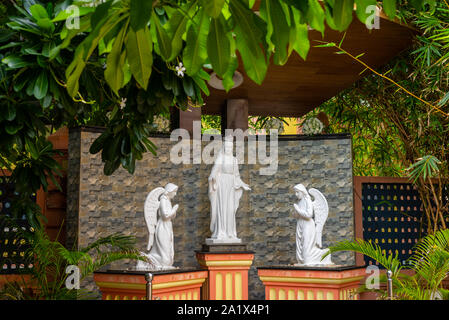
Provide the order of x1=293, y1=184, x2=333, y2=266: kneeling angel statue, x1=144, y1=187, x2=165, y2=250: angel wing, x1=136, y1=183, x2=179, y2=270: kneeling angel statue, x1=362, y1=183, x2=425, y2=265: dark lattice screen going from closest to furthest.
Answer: x1=136, y1=183, x2=179, y2=270: kneeling angel statue, x1=144, y1=187, x2=165, y2=250: angel wing, x1=293, y1=184, x2=333, y2=266: kneeling angel statue, x1=362, y1=183, x2=425, y2=265: dark lattice screen

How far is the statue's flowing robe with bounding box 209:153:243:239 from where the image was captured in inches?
307

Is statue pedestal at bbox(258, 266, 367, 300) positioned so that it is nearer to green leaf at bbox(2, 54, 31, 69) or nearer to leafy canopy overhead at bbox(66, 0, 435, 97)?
green leaf at bbox(2, 54, 31, 69)

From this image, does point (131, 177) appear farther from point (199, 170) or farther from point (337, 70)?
point (337, 70)

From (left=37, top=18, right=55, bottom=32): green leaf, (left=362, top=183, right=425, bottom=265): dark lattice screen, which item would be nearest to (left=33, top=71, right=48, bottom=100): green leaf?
(left=37, top=18, right=55, bottom=32): green leaf

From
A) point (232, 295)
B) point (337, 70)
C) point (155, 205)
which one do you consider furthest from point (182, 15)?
point (337, 70)

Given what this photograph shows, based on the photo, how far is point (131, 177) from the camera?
8.02 meters

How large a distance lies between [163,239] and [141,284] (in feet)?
2.71

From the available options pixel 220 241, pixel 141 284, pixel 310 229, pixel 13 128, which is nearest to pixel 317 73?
pixel 310 229

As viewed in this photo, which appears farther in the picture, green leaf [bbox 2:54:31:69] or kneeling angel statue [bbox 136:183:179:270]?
kneeling angel statue [bbox 136:183:179:270]

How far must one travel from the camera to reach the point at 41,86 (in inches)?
97.5

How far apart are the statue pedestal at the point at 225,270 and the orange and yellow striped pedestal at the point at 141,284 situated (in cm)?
82

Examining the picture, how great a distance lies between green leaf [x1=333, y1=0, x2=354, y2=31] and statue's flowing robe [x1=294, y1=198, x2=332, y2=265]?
6.27 m

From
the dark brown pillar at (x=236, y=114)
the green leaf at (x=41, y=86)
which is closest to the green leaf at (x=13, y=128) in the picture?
the green leaf at (x=41, y=86)

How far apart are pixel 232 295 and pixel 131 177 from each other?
2.31m
